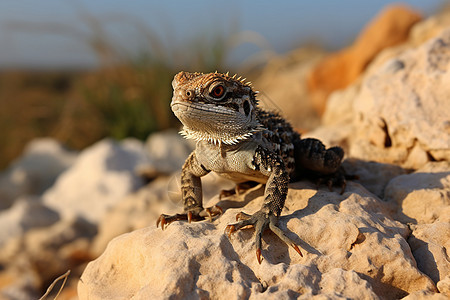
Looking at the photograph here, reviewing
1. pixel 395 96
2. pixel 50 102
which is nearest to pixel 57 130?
pixel 50 102

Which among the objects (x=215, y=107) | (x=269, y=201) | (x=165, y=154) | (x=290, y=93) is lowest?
(x=165, y=154)

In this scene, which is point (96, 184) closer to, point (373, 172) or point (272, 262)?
point (373, 172)

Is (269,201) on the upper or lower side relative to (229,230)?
upper

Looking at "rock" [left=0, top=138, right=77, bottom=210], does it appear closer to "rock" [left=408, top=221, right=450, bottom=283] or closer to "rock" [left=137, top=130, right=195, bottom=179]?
"rock" [left=137, top=130, right=195, bottom=179]

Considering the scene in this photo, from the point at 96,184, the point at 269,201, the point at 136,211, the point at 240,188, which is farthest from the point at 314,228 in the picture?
the point at 96,184

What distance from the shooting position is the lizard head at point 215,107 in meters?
3.43

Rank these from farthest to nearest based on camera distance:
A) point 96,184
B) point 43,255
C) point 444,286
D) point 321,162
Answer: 1. point 96,184
2. point 43,255
3. point 321,162
4. point 444,286

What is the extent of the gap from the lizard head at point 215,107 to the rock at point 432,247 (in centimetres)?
163

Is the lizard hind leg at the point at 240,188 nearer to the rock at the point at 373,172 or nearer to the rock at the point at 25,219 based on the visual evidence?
the rock at the point at 373,172

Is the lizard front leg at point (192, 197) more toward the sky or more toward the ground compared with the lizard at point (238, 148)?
more toward the ground

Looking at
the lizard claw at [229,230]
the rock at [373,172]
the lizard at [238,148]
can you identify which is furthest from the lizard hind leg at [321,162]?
the lizard claw at [229,230]

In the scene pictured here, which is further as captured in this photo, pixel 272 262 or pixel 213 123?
pixel 213 123

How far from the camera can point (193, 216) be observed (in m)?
3.95

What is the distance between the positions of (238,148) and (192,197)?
2.25ft
